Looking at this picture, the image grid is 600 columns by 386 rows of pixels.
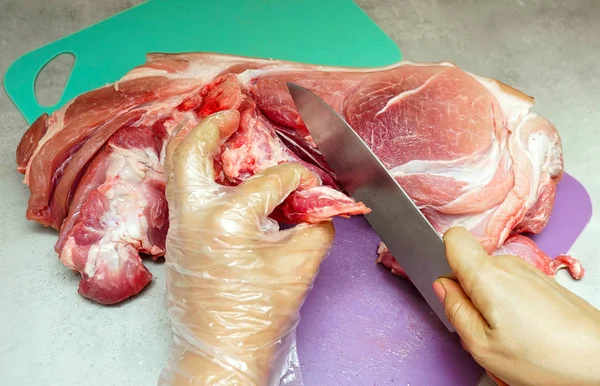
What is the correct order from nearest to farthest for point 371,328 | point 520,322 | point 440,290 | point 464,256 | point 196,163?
1. point 520,322
2. point 464,256
3. point 440,290
4. point 196,163
5. point 371,328

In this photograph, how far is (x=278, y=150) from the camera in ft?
8.33

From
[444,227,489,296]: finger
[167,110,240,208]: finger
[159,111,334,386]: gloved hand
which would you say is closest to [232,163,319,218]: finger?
[159,111,334,386]: gloved hand

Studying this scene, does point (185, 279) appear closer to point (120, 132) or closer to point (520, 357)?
point (120, 132)

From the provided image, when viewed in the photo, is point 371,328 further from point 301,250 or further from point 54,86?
point 54,86

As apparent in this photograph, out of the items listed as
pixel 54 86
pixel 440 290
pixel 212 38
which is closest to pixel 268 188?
pixel 440 290

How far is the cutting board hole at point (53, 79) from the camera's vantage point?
131 inches

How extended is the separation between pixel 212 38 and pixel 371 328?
1857mm

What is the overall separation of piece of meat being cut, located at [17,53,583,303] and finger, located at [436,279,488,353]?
500mm

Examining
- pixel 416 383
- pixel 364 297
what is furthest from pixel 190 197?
pixel 416 383

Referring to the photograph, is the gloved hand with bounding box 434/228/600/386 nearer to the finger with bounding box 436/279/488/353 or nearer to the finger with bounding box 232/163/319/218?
the finger with bounding box 436/279/488/353

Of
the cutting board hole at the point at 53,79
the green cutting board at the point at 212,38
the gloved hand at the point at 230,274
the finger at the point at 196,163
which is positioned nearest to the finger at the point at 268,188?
the gloved hand at the point at 230,274

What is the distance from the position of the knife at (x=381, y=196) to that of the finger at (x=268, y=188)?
0.26 m

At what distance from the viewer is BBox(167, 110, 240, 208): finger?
6.92ft

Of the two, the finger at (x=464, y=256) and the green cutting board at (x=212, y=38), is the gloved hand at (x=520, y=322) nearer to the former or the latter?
the finger at (x=464, y=256)
